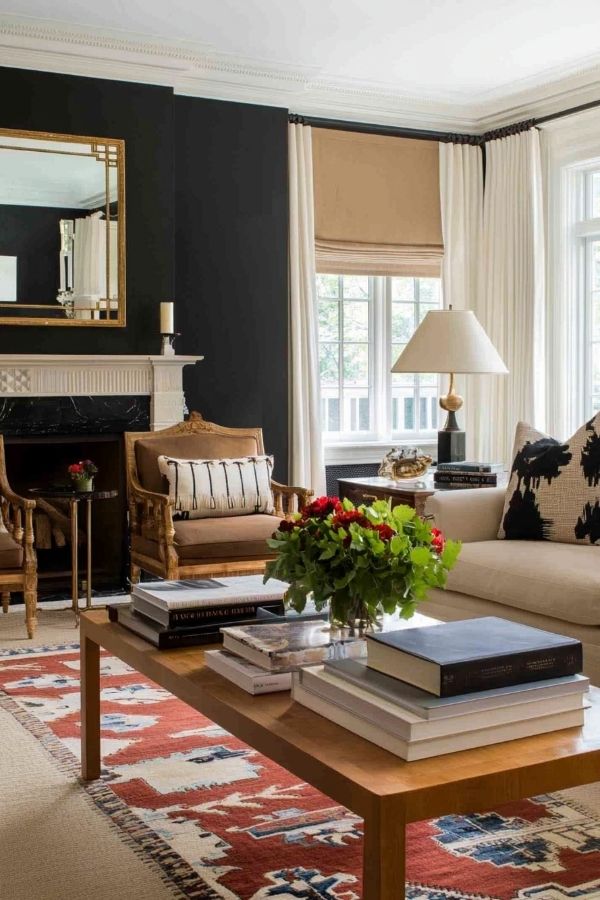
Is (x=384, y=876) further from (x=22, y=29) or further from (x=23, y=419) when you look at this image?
(x=22, y=29)

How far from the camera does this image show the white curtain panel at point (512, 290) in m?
6.68

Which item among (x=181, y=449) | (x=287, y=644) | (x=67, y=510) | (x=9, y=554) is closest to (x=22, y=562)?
(x=9, y=554)

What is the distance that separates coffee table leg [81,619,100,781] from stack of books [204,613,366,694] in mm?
662

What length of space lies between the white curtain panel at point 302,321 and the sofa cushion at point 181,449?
76cm

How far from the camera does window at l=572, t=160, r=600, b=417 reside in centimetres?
651

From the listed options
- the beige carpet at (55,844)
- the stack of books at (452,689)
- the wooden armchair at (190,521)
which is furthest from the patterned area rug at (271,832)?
the wooden armchair at (190,521)

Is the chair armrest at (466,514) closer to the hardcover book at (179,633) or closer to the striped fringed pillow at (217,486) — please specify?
the striped fringed pillow at (217,486)

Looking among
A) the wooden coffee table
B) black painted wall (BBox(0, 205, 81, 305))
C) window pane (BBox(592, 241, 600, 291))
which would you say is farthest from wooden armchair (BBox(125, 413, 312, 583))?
the wooden coffee table

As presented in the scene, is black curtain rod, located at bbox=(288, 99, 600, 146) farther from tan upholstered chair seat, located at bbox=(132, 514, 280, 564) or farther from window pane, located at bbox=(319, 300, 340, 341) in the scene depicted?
tan upholstered chair seat, located at bbox=(132, 514, 280, 564)

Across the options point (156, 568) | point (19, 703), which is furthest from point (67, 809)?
point (156, 568)

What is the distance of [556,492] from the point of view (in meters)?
4.03

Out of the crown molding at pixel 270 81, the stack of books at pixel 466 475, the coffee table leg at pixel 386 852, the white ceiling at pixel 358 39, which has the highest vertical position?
the white ceiling at pixel 358 39

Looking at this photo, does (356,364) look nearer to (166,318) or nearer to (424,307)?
(424,307)

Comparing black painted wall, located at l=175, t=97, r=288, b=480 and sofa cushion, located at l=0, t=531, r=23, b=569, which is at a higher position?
black painted wall, located at l=175, t=97, r=288, b=480
